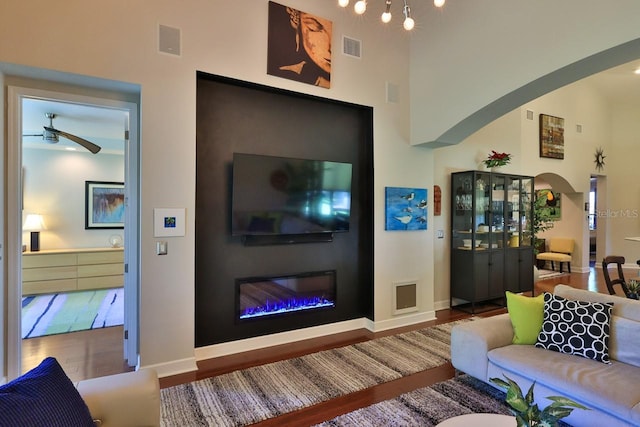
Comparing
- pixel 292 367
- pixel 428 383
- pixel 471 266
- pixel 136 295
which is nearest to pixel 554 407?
pixel 428 383

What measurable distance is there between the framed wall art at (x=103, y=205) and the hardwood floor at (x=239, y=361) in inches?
126

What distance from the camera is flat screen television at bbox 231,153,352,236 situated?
3.46m

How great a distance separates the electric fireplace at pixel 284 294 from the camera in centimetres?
369

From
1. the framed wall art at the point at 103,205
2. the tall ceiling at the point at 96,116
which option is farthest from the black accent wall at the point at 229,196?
the framed wall art at the point at 103,205

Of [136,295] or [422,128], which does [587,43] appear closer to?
[422,128]

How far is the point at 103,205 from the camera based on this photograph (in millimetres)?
6645

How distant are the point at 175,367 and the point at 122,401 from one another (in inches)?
64.0

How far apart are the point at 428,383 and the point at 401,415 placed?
24.0 inches

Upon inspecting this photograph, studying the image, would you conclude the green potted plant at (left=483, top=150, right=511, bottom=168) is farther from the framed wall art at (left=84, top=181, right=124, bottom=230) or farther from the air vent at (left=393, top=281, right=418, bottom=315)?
the framed wall art at (left=84, top=181, right=124, bottom=230)

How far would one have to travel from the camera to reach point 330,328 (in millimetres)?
4145

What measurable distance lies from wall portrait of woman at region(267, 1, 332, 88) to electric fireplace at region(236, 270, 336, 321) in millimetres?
2282

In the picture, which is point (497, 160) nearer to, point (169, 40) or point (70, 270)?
point (169, 40)

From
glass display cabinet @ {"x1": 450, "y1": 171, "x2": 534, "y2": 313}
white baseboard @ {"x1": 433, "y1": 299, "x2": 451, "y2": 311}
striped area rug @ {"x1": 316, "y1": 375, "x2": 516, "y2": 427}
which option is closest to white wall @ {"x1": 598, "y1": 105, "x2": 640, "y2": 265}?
glass display cabinet @ {"x1": 450, "y1": 171, "x2": 534, "y2": 313}

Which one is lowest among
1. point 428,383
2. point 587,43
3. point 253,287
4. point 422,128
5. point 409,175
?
point 428,383
